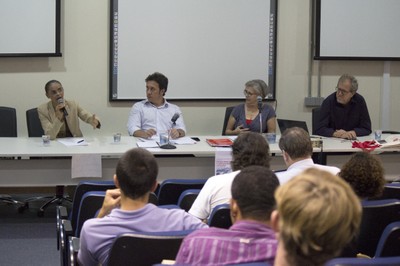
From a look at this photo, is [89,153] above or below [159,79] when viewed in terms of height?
below

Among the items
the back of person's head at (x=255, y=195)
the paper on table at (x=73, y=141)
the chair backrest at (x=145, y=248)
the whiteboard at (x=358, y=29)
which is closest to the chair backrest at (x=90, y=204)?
the chair backrest at (x=145, y=248)

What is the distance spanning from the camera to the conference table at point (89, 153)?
4.77m

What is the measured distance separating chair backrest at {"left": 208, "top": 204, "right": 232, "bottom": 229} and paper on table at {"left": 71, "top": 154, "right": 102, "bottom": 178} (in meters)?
2.35

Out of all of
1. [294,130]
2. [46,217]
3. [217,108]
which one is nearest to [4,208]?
[46,217]

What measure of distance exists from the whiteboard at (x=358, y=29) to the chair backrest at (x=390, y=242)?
15.4 feet

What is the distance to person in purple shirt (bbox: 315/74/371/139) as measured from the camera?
5715 millimetres

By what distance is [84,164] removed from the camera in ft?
15.5

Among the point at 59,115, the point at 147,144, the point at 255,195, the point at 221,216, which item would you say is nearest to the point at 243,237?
the point at 255,195

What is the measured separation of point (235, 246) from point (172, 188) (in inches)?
71.6

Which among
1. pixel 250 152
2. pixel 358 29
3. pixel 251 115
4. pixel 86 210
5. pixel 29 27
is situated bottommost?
pixel 86 210

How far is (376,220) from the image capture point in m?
2.66

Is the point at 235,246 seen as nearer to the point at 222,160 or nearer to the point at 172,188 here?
the point at 172,188

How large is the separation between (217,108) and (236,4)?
1.15 meters

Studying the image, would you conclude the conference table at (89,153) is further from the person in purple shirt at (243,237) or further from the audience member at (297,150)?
the person in purple shirt at (243,237)
